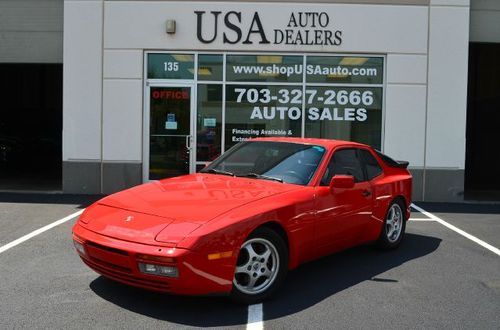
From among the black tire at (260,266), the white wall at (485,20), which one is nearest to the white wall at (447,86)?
the white wall at (485,20)

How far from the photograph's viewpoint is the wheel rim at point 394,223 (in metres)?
6.43

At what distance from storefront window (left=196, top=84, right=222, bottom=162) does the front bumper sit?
278 inches

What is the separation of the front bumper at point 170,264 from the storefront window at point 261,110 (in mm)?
7202

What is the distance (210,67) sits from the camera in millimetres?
11195

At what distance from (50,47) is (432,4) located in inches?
322

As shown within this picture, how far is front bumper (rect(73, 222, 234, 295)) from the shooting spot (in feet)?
12.7

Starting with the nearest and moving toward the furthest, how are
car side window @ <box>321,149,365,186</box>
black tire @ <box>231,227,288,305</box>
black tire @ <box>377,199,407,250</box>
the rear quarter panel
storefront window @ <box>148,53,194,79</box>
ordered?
black tire @ <box>231,227,288,305</box>
car side window @ <box>321,149,365,186</box>
the rear quarter panel
black tire @ <box>377,199,407,250</box>
storefront window @ <box>148,53,194,79</box>

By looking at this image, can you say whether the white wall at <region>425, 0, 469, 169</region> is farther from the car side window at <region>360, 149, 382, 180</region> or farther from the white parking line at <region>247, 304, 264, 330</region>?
the white parking line at <region>247, 304, 264, 330</region>

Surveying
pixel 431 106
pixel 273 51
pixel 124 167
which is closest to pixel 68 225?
pixel 124 167

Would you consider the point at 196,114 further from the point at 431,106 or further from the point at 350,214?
the point at 350,214

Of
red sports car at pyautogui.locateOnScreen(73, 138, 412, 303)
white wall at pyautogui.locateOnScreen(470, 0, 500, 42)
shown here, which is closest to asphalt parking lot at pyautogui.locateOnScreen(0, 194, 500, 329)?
red sports car at pyautogui.locateOnScreen(73, 138, 412, 303)

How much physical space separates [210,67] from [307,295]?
24.2 ft

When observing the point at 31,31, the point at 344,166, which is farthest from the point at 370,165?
the point at 31,31

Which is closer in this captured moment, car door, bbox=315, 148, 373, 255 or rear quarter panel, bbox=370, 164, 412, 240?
car door, bbox=315, 148, 373, 255
